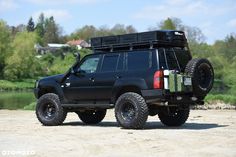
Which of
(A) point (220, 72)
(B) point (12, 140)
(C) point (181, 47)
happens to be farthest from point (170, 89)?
(A) point (220, 72)

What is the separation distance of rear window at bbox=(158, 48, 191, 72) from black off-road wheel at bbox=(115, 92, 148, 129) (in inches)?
42.0

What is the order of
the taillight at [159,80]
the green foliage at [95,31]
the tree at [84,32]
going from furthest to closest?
the tree at [84,32] → the green foliage at [95,31] → the taillight at [159,80]

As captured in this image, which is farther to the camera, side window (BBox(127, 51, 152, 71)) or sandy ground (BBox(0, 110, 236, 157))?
side window (BBox(127, 51, 152, 71))

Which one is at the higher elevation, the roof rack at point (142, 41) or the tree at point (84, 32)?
the tree at point (84, 32)

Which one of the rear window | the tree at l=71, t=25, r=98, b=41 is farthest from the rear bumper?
the tree at l=71, t=25, r=98, b=41

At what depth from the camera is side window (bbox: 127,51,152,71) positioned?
44.1 feet

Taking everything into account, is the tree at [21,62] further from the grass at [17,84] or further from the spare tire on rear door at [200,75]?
the spare tire on rear door at [200,75]

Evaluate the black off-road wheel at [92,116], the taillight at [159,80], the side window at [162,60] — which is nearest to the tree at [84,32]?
the black off-road wheel at [92,116]

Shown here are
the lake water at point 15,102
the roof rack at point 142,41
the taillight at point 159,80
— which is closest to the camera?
the taillight at point 159,80

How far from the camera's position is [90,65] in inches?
587

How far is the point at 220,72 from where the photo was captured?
85688 millimetres

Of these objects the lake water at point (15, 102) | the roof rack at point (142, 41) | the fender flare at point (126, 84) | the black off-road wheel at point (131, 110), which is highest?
the roof rack at point (142, 41)

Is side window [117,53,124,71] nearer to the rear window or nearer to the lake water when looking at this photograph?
the rear window

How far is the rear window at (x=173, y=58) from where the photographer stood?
13.4 m
